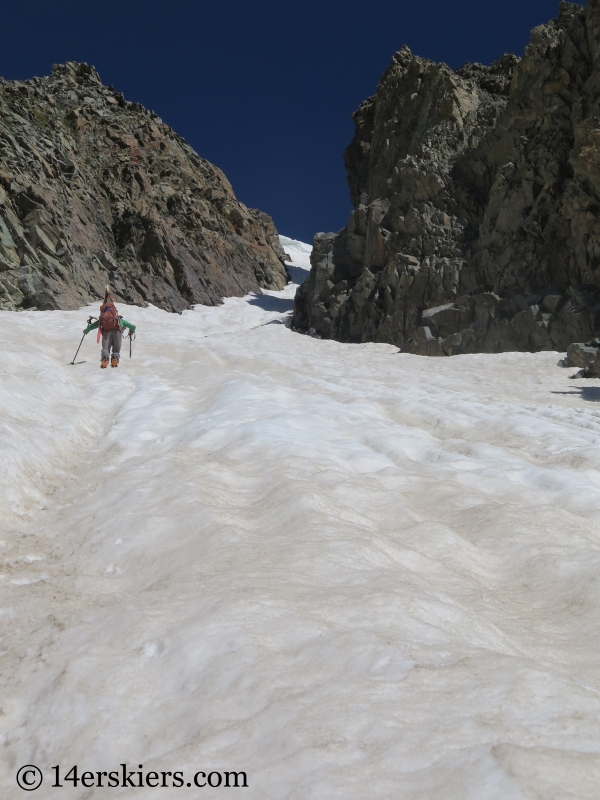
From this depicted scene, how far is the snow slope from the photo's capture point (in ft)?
9.61

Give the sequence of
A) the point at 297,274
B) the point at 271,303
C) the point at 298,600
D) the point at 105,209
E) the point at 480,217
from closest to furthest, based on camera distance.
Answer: the point at 298,600
the point at 480,217
the point at 105,209
the point at 271,303
the point at 297,274

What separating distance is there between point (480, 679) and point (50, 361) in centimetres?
1283

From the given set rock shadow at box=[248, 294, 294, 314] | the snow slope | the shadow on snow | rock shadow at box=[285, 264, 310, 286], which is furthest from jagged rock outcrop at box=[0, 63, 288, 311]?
the snow slope

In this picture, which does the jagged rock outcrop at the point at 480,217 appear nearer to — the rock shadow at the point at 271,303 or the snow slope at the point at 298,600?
the rock shadow at the point at 271,303

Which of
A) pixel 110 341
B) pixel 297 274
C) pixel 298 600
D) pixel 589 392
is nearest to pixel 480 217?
pixel 589 392

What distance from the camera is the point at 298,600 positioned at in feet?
14.5

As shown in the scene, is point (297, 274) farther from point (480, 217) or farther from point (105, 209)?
point (480, 217)

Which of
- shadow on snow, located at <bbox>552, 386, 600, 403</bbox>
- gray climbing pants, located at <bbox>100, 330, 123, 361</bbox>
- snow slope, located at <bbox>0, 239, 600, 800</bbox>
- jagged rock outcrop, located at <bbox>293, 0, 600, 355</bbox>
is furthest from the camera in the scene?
jagged rock outcrop, located at <bbox>293, 0, 600, 355</bbox>

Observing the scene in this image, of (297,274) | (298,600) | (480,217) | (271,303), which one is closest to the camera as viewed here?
(298,600)

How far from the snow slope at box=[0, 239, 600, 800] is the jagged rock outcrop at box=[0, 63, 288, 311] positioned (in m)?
30.4

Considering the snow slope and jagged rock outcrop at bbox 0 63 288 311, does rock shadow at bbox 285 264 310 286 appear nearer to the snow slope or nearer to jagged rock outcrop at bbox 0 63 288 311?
jagged rock outcrop at bbox 0 63 288 311

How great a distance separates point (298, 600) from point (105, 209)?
194 feet

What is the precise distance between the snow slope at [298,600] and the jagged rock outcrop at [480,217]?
23729 millimetres

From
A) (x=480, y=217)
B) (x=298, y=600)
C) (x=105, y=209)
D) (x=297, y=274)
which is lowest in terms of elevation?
(x=298, y=600)
